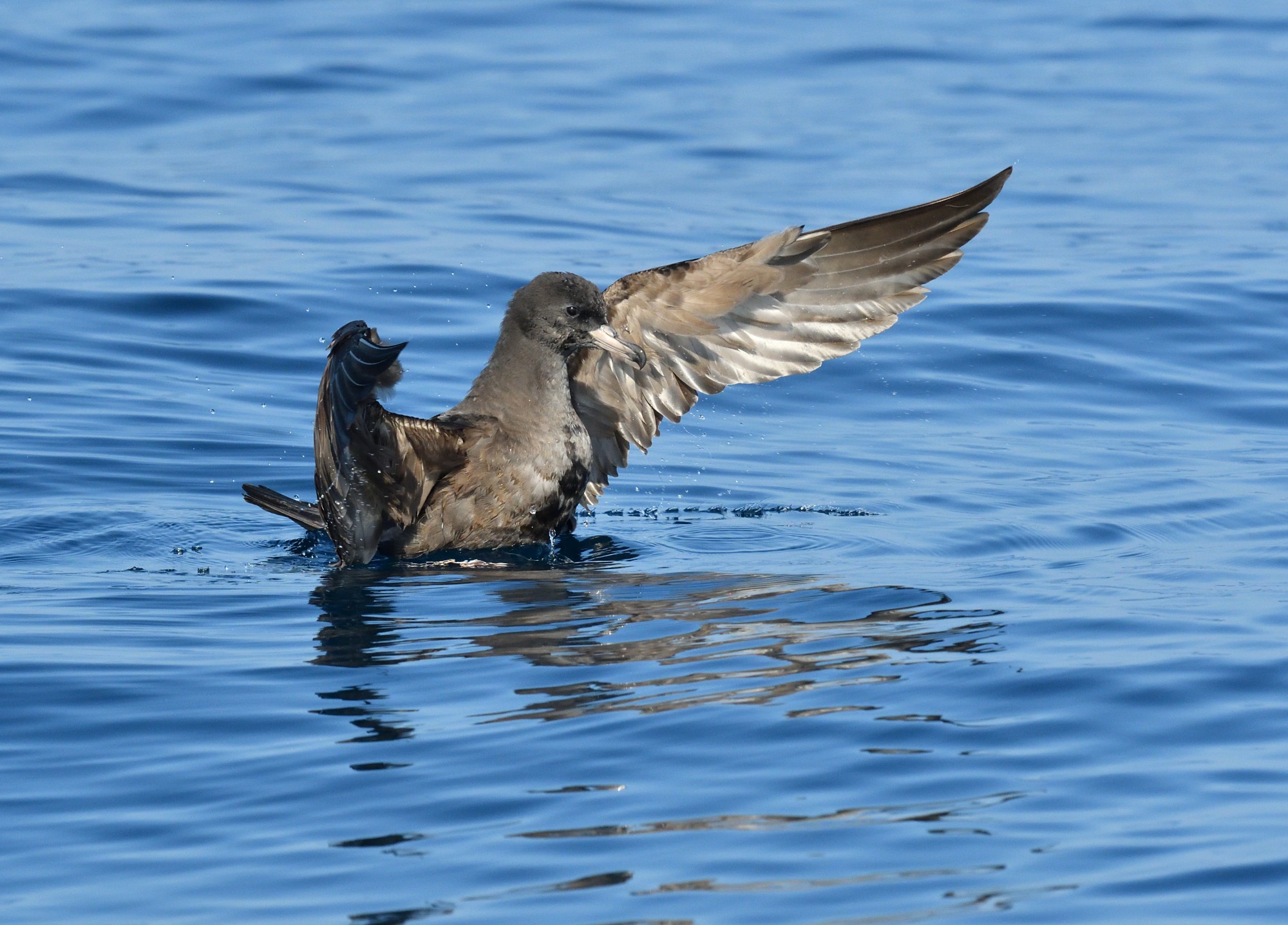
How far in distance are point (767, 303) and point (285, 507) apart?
2.20 metres

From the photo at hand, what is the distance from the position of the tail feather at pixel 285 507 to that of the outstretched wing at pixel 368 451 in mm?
324

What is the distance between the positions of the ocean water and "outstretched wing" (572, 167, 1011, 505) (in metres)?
0.65

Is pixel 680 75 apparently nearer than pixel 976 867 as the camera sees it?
No

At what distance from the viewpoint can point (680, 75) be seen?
18.6m

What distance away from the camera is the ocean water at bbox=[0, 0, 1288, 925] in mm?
4395

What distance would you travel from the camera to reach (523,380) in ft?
24.9

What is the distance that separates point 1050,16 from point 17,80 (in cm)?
1211

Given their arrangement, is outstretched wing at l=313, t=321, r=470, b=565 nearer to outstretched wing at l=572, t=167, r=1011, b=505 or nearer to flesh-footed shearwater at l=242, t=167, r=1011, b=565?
flesh-footed shearwater at l=242, t=167, r=1011, b=565

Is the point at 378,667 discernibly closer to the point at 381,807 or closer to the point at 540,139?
the point at 381,807

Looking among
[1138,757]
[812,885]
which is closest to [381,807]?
[812,885]

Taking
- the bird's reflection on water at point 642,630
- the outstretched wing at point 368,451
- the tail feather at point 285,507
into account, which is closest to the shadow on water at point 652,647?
the bird's reflection on water at point 642,630

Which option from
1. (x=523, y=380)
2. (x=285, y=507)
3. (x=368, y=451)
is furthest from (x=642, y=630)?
(x=285, y=507)

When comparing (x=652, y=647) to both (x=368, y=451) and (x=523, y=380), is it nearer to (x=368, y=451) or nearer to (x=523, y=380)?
(x=368, y=451)

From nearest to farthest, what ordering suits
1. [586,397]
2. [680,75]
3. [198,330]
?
[586,397], [198,330], [680,75]
